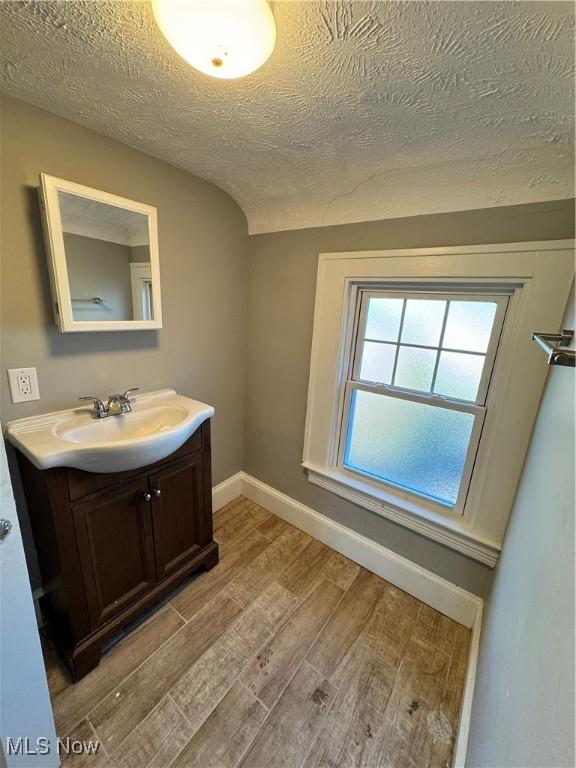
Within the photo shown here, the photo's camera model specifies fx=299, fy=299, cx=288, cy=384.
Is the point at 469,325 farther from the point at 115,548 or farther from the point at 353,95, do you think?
the point at 115,548

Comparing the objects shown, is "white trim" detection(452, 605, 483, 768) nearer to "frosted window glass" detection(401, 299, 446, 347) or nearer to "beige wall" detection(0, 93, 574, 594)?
"beige wall" detection(0, 93, 574, 594)

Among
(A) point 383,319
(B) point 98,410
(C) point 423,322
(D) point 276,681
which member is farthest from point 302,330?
(D) point 276,681

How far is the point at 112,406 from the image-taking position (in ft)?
4.41

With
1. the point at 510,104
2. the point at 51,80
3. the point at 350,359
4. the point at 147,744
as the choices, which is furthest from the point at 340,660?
the point at 51,80

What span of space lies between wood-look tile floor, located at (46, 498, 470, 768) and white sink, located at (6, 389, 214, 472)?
2.78 ft

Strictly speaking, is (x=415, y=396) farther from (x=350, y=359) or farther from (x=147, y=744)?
(x=147, y=744)

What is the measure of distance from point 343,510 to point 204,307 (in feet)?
4.72

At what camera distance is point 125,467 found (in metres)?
1.08

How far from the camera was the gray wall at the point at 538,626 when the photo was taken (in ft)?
1.44

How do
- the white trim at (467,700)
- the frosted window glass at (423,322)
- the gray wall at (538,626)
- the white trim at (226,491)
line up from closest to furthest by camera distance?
the gray wall at (538,626)
the white trim at (467,700)
the frosted window glass at (423,322)
the white trim at (226,491)

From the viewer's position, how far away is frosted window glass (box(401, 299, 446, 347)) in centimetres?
139

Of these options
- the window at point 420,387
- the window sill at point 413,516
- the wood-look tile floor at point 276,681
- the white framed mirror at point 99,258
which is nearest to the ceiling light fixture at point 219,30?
the white framed mirror at point 99,258

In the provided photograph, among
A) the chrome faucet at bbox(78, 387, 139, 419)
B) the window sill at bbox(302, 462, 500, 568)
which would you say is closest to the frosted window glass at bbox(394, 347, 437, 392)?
the window sill at bbox(302, 462, 500, 568)

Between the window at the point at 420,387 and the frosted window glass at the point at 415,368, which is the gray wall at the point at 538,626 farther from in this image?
the frosted window glass at the point at 415,368
